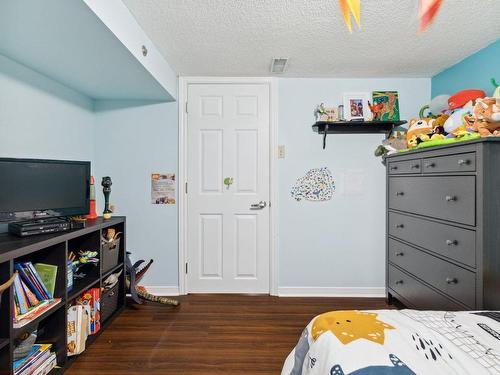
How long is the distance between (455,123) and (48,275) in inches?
114

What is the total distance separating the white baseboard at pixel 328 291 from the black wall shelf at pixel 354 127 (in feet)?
4.80

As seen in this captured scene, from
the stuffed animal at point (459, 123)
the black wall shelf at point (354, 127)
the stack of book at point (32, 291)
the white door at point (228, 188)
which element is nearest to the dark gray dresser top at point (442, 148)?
the stuffed animal at point (459, 123)

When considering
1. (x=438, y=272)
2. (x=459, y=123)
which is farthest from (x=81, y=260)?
(x=459, y=123)

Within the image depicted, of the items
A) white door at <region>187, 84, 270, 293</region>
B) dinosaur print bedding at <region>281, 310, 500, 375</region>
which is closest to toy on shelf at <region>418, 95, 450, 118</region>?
white door at <region>187, 84, 270, 293</region>

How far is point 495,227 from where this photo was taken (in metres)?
1.70

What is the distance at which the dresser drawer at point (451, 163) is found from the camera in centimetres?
179

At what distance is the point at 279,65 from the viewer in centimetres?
274

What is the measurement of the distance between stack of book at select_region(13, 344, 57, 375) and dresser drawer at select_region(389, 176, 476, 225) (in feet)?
8.49

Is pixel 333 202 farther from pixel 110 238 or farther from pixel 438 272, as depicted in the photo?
pixel 110 238

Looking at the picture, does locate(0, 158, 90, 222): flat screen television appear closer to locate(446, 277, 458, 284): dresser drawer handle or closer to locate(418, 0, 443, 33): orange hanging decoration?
locate(418, 0, 443, 33): orange hanging decoration

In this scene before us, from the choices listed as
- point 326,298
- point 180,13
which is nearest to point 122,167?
point 180,13

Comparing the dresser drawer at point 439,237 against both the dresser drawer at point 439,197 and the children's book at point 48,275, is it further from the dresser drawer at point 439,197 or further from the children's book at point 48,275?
the children's book at point 48,275

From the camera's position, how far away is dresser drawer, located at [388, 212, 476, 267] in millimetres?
1809

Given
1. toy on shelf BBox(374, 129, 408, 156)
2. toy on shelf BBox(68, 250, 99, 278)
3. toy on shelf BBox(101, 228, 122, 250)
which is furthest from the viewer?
toy on shelf BBox(374, 129, 408, 156)
